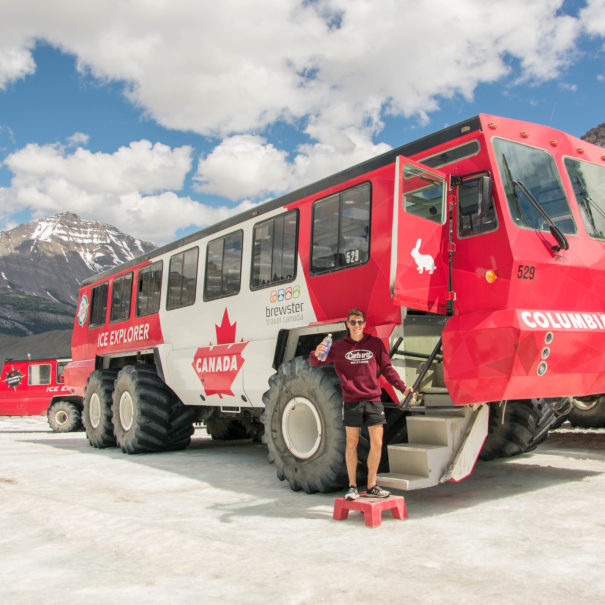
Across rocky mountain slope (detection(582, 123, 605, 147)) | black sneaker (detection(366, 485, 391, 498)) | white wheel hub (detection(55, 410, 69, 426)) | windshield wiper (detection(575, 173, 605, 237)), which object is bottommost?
white wheel hub (detection(55, 410, 69, 426))

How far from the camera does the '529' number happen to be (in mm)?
5344

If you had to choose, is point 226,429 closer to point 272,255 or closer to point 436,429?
point 272,255

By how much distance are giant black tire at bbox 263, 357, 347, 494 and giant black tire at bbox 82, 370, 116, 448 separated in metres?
5.41

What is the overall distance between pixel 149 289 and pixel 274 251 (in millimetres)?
3886

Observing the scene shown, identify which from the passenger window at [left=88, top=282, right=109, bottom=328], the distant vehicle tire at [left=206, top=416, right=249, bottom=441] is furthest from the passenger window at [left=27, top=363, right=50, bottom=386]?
the distant vehicle tire at [left=206, top=416, right=249, bottom=441]

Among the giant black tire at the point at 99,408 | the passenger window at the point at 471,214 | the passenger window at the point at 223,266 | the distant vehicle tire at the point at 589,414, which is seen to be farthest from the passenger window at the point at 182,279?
the distant vehicle tire at the point at 589,414

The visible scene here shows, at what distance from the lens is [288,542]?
443 cm

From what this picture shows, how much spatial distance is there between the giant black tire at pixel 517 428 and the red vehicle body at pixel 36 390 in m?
13.3

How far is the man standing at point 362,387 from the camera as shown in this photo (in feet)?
17.0

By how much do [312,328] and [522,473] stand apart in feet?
9.42

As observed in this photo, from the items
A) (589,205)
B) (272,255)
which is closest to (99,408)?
(272,255)

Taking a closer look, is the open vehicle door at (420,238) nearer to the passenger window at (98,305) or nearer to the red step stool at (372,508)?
the red step stool at (372,508)

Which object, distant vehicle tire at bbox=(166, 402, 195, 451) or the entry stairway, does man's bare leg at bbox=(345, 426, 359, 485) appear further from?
distant vehicle tire at bbox=(166, 402, 195, 451)

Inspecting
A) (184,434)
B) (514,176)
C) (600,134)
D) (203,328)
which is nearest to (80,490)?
(203,328)
